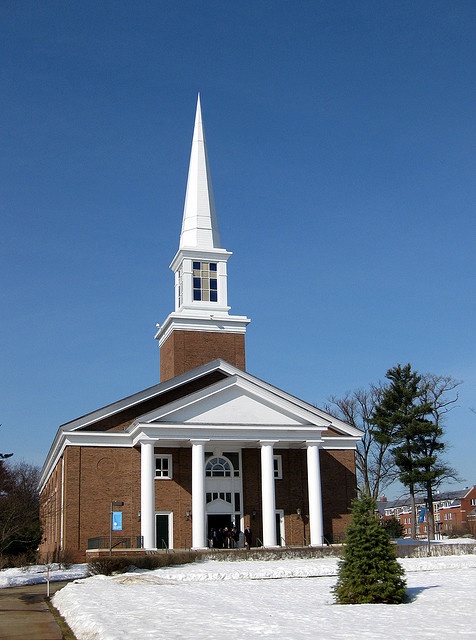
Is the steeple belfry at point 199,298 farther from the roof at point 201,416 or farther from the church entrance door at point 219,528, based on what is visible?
the church entrance door at point 219,528

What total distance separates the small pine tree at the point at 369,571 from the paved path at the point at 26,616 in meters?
7.02

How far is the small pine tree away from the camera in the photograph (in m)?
19.1

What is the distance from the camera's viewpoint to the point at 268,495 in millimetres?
39000

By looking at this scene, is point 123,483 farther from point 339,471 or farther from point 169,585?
point 169,585

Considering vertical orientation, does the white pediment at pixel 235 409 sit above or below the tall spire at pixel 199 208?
below

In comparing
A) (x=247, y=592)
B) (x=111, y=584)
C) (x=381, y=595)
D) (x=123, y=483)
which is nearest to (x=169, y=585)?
(x=111, y=584)

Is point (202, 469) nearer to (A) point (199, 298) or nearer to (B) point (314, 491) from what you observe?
(B) point (314, 491)

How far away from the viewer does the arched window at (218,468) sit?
41.6 meters

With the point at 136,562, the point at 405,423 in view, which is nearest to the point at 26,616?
the point at 136,562

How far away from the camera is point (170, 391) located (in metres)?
42.3

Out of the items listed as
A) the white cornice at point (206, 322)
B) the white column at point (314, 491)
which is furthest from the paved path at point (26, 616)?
the white cornice at point (206, 322)

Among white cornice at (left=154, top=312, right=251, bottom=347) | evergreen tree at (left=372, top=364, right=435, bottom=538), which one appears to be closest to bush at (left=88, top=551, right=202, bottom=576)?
white cornice at (left=154, top=312, right=251, bottom=347)

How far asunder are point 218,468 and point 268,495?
3.95 meters

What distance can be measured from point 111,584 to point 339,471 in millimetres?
21499
